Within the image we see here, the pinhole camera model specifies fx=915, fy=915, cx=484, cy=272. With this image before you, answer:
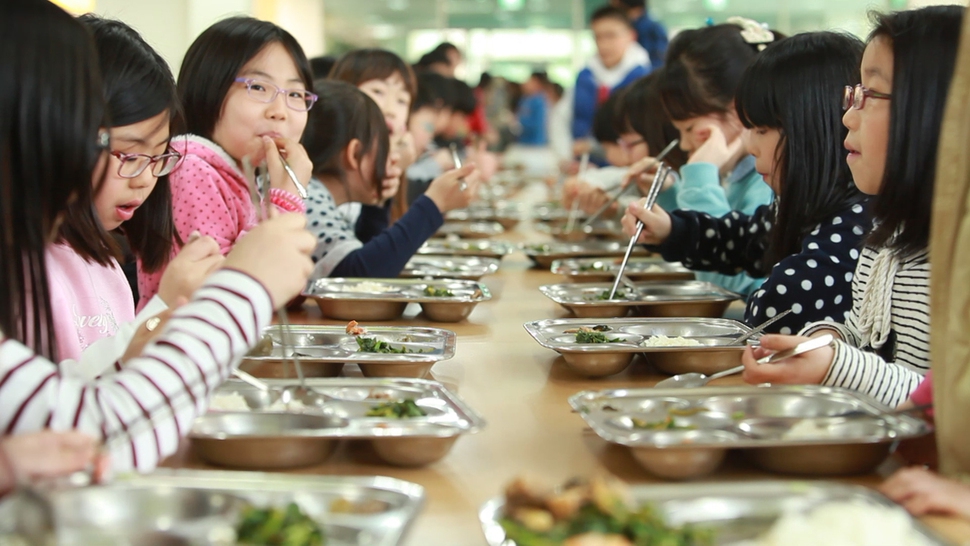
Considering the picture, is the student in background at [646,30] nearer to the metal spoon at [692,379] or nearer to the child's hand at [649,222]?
the child's hand at [649,222]

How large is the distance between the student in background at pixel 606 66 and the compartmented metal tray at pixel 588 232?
1376 millimetres

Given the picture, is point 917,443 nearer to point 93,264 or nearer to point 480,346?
point 480,346

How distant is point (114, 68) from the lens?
115 centimetres

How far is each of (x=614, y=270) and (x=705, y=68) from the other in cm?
50

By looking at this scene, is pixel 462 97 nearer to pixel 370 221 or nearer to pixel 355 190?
pixel 370 221

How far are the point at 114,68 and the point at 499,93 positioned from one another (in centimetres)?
794

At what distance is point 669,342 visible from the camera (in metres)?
1.26

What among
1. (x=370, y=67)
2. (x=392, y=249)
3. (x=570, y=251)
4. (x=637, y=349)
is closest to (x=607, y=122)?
(x=370, y=67)

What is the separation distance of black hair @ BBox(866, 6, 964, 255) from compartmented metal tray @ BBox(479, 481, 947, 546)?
451 millimetres

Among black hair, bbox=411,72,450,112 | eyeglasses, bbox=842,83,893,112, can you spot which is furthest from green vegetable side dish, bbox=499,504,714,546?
black hair, bbox=411,72,450,112

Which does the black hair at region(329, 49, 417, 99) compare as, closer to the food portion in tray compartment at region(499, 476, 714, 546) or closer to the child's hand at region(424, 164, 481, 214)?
the child's hand at region(424, 164, 481, 214)

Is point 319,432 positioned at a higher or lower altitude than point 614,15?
lower

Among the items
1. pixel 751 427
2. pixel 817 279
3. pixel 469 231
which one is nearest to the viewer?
pixel 751 427

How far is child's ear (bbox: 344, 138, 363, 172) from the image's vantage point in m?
2.20
